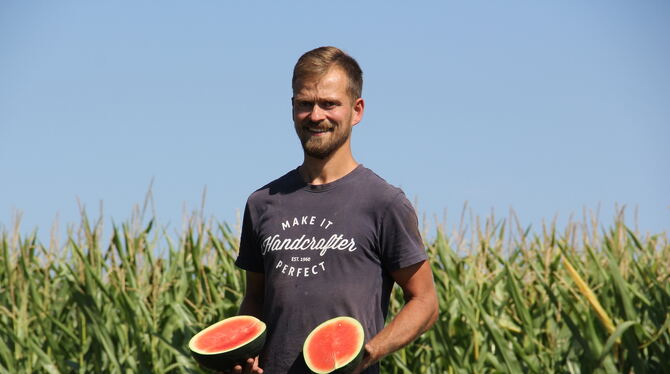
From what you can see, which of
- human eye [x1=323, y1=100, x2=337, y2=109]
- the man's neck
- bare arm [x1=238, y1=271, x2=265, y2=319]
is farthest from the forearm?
human eye [x1=323, y1=100, x2=337, y2=109]

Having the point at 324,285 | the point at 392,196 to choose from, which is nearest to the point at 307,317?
the point at 324,285

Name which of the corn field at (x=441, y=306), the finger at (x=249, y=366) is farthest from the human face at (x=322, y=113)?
the corn field at (x=441, y=306)

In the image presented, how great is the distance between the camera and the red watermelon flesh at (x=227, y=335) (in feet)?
10.00

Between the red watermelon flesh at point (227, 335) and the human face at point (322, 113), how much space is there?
661 mm

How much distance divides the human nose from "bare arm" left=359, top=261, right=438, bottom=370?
2.01 ft

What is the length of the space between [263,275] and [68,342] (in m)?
4.03

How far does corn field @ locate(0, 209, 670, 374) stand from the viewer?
5988 mm

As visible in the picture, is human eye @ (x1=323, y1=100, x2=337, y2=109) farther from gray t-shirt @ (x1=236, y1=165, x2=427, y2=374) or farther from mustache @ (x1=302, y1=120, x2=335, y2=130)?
gray t-shirt @ (x1=236, y1=165, x2=427, y2=374)

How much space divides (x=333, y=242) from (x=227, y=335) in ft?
1.73

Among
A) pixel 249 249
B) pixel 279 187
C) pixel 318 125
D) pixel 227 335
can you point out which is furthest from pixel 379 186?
pixel 227 335

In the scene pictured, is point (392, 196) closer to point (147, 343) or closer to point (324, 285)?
point (324, 285)

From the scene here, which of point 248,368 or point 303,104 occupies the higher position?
point 303,104

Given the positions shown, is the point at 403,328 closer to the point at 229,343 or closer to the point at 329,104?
the point at 229,343

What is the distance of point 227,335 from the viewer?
10.3 feet
